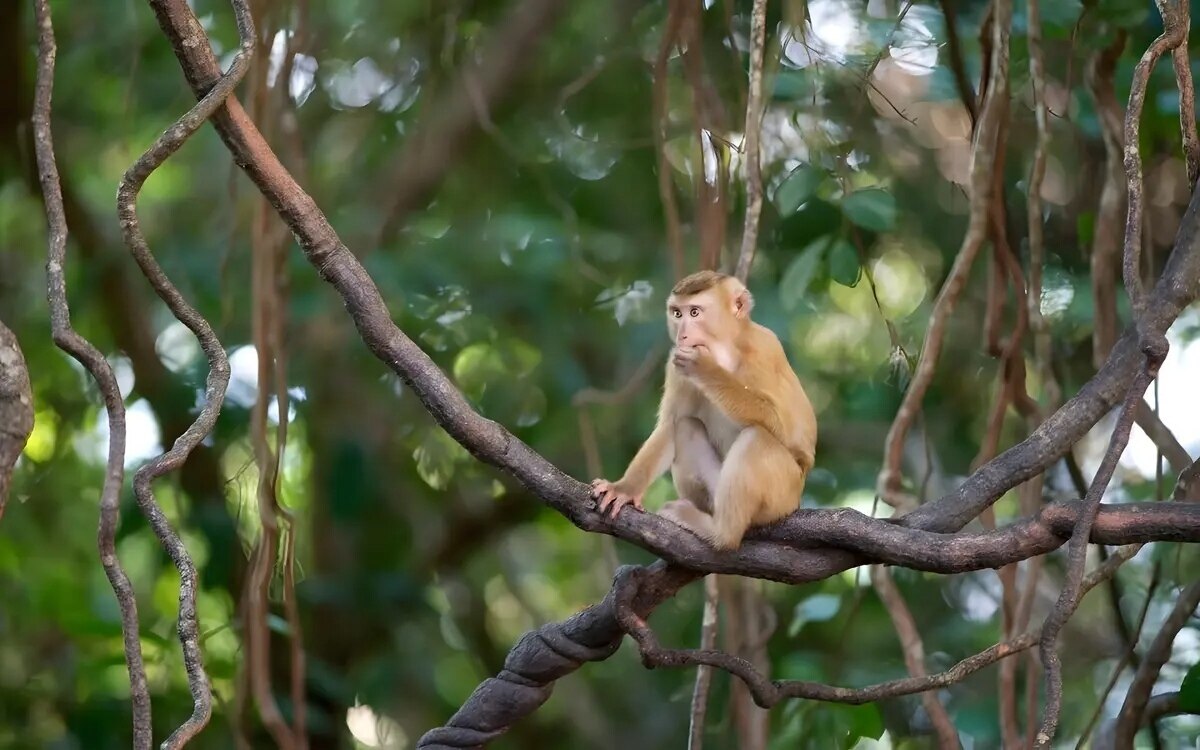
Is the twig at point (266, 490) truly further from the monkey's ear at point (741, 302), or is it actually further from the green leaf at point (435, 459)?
the green leaf at point (435, 459)

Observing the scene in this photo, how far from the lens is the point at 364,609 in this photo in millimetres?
4312

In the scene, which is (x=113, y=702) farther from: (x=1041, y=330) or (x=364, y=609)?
(x=1041, y=330)

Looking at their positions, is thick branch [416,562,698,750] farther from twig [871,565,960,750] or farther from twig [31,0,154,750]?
twig [871,565,960,750]

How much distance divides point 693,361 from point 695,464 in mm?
363

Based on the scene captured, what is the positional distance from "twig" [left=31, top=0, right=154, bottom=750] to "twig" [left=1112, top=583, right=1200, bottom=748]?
2003 mm

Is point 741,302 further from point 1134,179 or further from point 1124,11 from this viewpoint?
point 1124,11

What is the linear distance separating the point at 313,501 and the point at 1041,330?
102 inches

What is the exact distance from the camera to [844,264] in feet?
10.2

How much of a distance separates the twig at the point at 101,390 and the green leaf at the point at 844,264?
182 cm

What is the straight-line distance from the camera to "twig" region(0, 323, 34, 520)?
1.74 metres

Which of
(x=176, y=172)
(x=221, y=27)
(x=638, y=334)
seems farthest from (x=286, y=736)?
(x=176, y=172)

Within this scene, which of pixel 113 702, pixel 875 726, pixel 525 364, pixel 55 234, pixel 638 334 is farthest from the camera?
pixel 525 364

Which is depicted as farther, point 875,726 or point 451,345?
point 451,345

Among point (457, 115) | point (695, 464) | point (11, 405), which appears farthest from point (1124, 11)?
point (11, 405)
